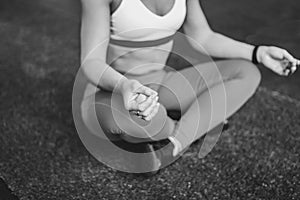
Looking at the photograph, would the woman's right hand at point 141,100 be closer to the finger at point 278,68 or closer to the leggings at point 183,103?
the leggings at point 183,103

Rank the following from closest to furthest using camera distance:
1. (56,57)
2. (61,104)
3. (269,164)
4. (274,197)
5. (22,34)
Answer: (274,197) < (269,164) < (61,104) < (56,57) < (22,34)

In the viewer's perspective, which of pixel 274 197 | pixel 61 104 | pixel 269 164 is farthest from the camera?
pixel 61 104

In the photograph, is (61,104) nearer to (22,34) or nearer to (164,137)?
(164,137)

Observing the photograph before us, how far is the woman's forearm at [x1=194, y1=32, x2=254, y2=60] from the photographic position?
1304 mm

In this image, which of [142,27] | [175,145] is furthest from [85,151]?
[142,27]

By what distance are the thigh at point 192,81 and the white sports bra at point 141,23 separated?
0.13 metres

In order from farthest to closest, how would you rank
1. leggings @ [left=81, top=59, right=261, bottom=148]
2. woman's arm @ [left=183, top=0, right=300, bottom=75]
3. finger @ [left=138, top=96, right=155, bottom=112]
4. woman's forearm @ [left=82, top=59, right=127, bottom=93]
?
woman's arm @ [left=183, top=0, right=300, bottom=75] → leggings @ [left=81, top=59, right=261, bottom=148] → woman's forearm @ [left=82, top=59, right=127, bottom=93] → finger @ [left=138, top=96, right=155, bottom=112]

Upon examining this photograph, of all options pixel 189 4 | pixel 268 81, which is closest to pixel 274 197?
pixel 189 4

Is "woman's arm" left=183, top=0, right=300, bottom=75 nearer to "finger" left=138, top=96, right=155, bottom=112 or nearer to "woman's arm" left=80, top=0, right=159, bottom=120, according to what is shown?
"woman's arm" left=80, top=0, right=159, bottom=120

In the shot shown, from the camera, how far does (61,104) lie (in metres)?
1.56

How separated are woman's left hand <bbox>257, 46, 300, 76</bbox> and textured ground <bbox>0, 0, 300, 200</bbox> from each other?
248 millimetres

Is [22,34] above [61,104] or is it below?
below

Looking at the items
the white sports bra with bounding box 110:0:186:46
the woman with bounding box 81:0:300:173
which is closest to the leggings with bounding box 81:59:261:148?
the woman with bounding box 81:0:300:173

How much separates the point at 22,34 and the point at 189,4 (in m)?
1.01
